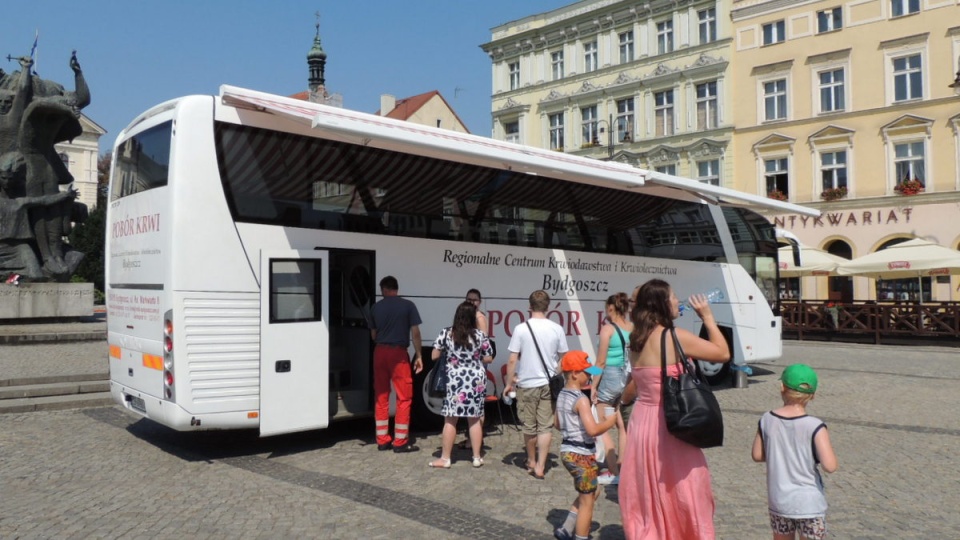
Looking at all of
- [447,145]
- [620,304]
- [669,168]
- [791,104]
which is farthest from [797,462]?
[669,168]

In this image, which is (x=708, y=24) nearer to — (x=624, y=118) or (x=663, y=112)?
(x=663, y=112)

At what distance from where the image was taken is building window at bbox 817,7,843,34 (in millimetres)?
34375

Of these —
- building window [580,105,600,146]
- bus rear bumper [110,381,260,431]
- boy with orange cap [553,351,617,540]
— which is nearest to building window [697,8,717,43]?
building window [580,105,600,146]

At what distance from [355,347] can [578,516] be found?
4681 mm

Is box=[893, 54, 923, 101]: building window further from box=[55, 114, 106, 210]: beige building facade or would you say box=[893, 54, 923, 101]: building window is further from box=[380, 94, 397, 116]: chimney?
box=[55, 114, 106, 210]: beige building facade

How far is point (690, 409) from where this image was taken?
4105mm

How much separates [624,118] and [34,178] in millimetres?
28761

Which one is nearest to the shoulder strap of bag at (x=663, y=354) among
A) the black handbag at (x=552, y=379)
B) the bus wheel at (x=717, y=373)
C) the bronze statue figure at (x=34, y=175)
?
the black handbag at (x=552, y=379)

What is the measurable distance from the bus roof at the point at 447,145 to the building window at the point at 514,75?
35.7 metres

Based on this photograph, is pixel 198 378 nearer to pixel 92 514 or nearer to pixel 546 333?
pixel 92 514

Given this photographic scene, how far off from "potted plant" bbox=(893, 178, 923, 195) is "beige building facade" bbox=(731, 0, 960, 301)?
5cm

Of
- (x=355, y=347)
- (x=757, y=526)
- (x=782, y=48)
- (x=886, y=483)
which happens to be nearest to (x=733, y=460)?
(x=886, y=483)

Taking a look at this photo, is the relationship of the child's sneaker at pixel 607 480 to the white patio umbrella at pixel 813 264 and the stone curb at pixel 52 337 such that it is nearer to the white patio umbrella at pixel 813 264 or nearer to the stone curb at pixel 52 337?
the stone curb at pixel 52 337

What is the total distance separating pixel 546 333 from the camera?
7426mm
